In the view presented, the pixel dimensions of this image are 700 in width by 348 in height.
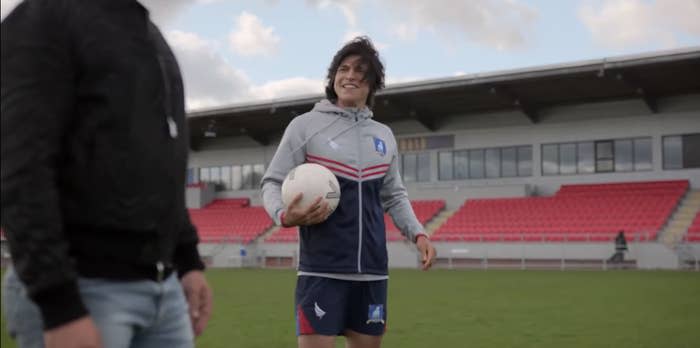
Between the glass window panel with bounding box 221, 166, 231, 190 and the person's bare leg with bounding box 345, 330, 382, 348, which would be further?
the glass window panel with bounding box 221, 166, 231, 190

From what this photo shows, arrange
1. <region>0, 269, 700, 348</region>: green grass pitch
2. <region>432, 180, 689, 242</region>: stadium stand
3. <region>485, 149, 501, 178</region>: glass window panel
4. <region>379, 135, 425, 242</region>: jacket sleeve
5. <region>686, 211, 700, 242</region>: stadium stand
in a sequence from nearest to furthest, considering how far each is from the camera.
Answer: <region>379, 135, 425, 242</region>: jacket sleeve → <region>0, 269, 700, 348</region>: green grass pitch → <region>686, 211, 700, 242</region>: stadium stand → <region>432, 180, 689, 242</region>: stadium stand → <region>485, 149, 501, 178</region>: glass window panel

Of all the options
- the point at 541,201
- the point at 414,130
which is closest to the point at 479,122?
the point at 414,130

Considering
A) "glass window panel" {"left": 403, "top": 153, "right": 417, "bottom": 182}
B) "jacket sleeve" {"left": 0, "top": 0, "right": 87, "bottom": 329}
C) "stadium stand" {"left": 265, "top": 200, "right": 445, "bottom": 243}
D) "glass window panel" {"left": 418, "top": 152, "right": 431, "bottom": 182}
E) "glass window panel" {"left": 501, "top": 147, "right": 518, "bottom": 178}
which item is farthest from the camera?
"glass window panel" {"left": 403, "top": 153, "right": 417, "bottom": 182}

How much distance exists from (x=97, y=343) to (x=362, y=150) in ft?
8.36

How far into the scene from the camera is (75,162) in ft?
6.30

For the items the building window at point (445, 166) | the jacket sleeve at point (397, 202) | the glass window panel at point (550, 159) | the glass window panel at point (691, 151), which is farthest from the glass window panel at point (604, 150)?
the jacket sleeve at point (397, 202)

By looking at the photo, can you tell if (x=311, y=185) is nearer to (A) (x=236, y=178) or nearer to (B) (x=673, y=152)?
(B) (x=673, y=152)

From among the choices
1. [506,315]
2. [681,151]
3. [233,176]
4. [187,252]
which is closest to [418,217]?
[681,151]

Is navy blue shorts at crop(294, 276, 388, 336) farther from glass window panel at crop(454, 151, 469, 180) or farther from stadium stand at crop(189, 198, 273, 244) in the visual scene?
glass window panel at crop(454, 151, 469, 180)

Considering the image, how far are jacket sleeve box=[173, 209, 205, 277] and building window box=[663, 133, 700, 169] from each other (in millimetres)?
31039

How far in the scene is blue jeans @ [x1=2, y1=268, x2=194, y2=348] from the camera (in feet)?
6.30

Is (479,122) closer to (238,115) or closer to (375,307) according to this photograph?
(238,115)

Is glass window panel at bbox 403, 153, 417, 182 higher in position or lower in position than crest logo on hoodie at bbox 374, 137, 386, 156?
higher

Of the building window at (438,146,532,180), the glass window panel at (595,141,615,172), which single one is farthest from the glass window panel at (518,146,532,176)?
the glass window panel at (595,141,615,172)
